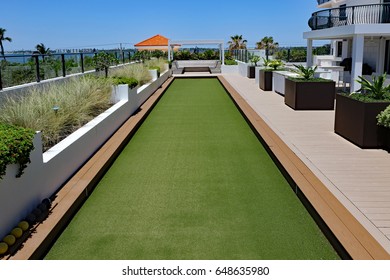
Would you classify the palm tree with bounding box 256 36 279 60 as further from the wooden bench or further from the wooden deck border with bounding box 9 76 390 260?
the wooden deck border with bounding box 9 76 390 260

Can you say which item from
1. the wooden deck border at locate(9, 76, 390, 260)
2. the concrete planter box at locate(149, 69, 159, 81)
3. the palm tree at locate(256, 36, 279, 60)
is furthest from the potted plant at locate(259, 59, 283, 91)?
the palm tree at locate(256, 36, 279, 60)

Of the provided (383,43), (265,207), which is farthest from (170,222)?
(383,43)

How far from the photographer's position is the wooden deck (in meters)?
3.73

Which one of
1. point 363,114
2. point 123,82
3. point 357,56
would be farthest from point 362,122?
point 357,56

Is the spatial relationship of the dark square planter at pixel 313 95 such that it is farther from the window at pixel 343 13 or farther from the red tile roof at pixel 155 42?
the red tile roof at pixel 155 42

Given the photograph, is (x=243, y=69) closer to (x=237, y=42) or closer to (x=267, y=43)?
(x=267, y=43)

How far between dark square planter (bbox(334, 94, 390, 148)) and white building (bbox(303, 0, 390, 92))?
5997 millimetres

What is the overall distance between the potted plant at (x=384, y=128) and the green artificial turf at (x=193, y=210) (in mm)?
1825

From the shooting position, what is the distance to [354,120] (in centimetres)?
719

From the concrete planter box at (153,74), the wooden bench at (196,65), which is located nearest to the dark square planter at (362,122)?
the concrete planter box at (153,74)

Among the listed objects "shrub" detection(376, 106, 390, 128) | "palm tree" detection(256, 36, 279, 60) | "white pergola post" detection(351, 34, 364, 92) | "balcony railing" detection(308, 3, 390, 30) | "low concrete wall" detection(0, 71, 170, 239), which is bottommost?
"low concrete wall" detection(0, 71, 170, 239)

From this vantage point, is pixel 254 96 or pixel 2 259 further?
pixel 254 96

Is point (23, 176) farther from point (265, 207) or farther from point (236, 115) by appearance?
point (236, 115)

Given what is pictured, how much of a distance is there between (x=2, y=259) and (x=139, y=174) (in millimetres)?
2974
